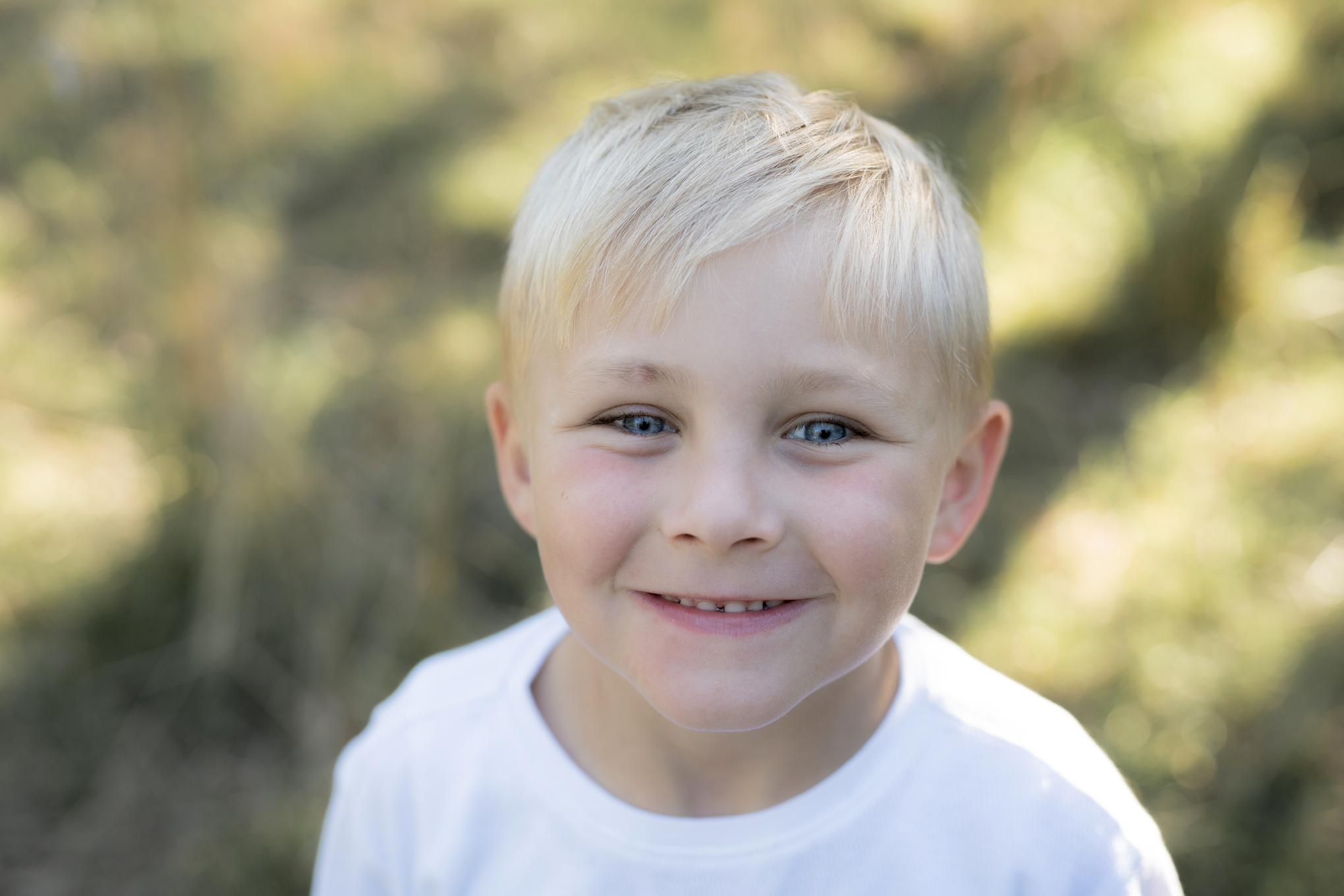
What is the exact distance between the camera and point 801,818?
0.94 metres

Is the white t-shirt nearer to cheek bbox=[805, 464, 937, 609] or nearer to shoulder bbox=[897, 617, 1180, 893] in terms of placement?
shoulder bbox=[897, 617, 1180, 893]

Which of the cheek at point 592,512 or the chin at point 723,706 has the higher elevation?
the cheek at point 592,512

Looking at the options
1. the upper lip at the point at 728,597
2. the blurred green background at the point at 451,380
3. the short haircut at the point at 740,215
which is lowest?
the blurred green background at the point at 451,380

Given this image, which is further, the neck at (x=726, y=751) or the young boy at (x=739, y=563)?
the neck at (x=726, y=751)

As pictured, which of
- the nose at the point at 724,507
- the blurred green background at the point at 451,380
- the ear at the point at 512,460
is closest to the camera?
the nose at the point at 724,507

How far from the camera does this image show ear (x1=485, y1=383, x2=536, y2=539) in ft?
3.39

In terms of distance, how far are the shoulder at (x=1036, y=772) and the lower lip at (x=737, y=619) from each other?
0.25 metres

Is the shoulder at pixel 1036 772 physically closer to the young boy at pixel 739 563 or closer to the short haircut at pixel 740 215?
the young boy at pixel 739 563

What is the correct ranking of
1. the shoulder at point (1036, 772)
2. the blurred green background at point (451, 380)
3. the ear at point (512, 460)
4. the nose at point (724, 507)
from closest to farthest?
the nose at point (724, 507), the shoulder at point (1036, 772), the ear at point (512, 460), the blurred green background at point (451, 380)

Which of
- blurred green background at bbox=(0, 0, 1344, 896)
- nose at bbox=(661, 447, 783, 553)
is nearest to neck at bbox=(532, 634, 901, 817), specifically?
nose at bbox=(661, 447, 783, 553)

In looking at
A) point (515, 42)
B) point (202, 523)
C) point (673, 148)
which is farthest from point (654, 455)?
point (515, 42)

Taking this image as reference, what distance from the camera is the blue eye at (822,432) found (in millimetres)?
831

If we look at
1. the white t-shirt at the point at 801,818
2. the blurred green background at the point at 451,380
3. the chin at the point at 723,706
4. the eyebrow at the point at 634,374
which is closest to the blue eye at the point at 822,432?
the eyebrow at the point at 634,374

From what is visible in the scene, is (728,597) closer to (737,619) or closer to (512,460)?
(737,619)
